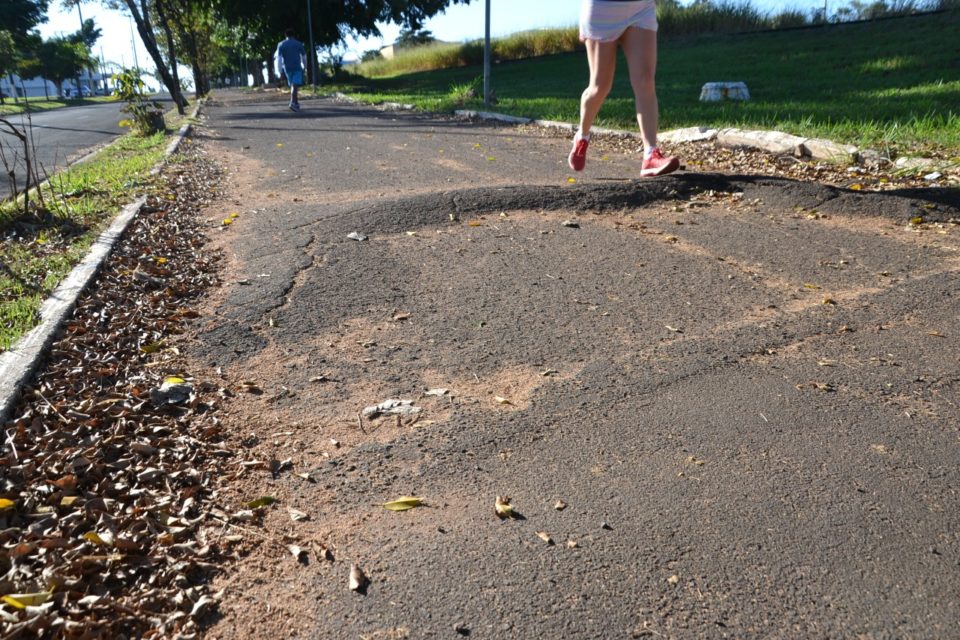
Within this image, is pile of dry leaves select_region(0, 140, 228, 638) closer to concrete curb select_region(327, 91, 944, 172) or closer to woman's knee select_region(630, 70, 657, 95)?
woman's knee select_region(630, 70, 657, 95)

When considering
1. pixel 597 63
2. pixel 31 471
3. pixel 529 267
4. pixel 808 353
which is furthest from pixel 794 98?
pixel 31 471

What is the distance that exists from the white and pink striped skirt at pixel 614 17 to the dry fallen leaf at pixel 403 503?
4193mm

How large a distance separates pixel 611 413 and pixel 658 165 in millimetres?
3302

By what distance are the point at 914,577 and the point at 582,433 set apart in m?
0.97

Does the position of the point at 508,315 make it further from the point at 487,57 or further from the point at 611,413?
the point at 487,57

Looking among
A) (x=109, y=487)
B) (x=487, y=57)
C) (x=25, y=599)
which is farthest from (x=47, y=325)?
(x=487, y=57)

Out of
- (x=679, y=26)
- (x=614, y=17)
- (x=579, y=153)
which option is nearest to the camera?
(x=614, y=17)

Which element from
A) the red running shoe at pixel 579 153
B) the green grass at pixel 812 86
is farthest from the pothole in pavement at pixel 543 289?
the green grass at pixel 812 86

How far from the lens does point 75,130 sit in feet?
59.0

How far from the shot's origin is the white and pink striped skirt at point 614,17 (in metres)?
5.07

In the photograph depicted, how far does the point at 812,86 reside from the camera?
12.0 meters

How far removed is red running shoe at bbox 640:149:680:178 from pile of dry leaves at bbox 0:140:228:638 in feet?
11.2

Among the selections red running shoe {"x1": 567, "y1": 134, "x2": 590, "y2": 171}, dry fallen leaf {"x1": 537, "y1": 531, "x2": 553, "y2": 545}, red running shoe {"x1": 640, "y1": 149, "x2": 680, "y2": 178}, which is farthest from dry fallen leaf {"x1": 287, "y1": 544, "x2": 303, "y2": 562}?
red running shoe {"x1": 567, "y1": 134, "x2": 590, "y2": 171}

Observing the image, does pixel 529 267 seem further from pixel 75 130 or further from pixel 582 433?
pixel 75 130
